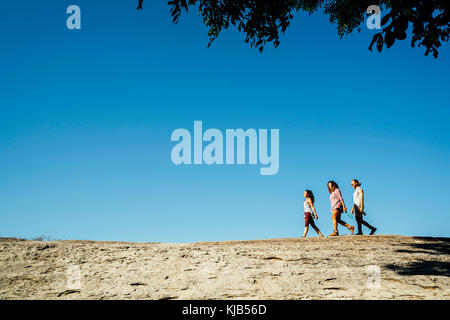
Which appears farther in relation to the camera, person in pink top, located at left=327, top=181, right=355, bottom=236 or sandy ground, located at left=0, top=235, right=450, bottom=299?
person in pink top, located at left=327, top=181, right=355, bottom=236

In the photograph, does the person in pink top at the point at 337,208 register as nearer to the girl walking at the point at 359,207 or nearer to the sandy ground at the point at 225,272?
the girl walking at the point at 359,207

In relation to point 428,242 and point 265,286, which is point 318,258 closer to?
point 265,286

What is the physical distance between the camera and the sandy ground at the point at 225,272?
504 cm

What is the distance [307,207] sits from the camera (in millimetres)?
10555

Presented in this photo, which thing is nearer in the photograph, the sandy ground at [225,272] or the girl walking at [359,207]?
the sandy ground at [225,272]

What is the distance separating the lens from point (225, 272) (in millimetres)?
5758

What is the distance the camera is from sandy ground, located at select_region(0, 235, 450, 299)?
5035 mm
